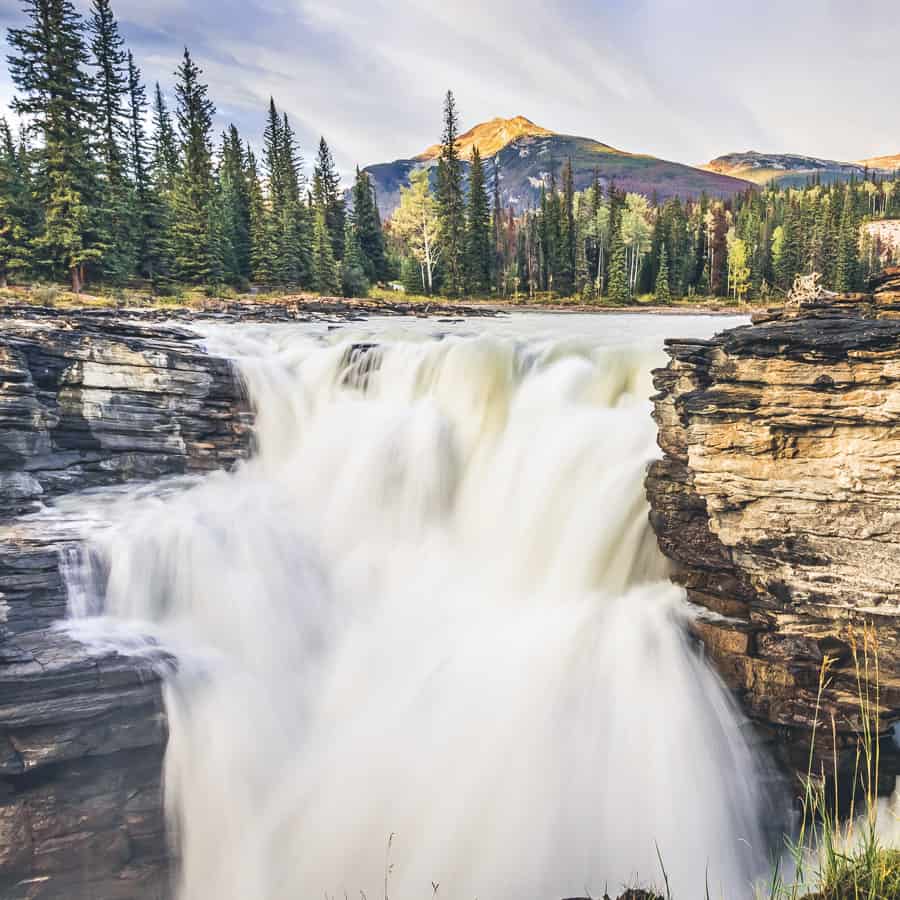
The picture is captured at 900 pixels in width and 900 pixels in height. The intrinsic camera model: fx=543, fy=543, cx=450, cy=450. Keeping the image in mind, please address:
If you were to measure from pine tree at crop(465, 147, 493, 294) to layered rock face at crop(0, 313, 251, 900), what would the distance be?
3889 cm

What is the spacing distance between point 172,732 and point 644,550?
5.89 m

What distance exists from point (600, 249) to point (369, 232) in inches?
936

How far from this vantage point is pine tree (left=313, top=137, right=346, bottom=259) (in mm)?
43594

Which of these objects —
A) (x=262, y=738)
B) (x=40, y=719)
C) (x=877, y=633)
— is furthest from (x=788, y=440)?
(x=40, y=719)

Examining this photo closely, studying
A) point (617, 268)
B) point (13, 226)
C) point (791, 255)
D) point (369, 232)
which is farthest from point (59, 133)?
point (791, 255)

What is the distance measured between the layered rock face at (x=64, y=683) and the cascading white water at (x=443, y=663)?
394 millimetres

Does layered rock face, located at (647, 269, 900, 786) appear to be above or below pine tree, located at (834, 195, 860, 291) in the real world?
below

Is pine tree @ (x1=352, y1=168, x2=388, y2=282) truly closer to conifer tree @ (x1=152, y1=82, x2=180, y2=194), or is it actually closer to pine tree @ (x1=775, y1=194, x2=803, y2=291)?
conifer tree @ (x1=152, y1=82, x2=180, y2=194)

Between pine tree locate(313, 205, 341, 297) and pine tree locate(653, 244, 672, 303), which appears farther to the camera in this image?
pine tree locate(653, 244, 672, 303)

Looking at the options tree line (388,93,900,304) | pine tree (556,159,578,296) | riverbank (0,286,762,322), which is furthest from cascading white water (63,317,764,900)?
pine tree (556,159,578,296)

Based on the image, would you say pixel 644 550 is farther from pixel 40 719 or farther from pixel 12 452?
pixel 12 452

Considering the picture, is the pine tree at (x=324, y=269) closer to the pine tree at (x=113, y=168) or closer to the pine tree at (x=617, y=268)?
the pine tree at (x=113, y=168)

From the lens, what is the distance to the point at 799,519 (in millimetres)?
5434

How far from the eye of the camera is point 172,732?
5.63 meters
